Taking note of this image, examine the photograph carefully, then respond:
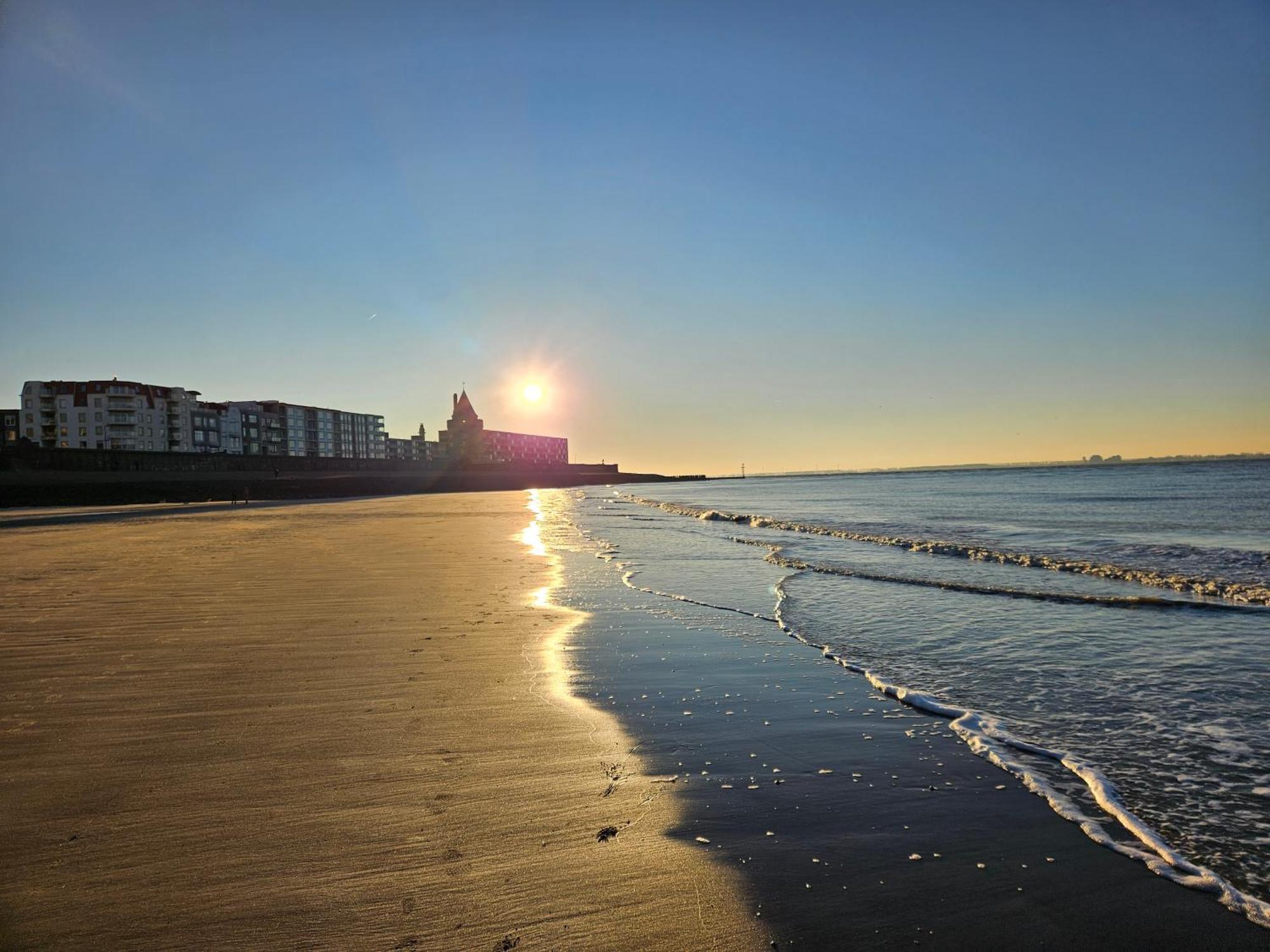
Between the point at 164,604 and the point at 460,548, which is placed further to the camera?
the point at 460,548

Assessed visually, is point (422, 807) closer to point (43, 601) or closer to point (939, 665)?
point (939, 665)

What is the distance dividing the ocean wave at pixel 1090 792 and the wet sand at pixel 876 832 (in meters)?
0.07

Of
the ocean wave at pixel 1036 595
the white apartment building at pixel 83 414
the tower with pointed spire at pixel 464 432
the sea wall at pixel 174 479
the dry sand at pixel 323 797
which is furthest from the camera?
the tower with pointed spire at pixel 464 432

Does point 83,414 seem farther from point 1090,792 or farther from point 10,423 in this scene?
point 1090,792

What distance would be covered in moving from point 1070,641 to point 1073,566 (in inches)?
280

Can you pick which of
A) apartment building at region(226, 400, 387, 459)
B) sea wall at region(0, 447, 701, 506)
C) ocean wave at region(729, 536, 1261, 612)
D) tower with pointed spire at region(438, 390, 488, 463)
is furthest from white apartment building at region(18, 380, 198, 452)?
ocean wave at region(729, 536, 1261, 612)

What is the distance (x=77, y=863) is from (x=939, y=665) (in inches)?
249

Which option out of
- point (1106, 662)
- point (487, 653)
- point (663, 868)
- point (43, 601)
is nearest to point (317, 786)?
point (663, 868)

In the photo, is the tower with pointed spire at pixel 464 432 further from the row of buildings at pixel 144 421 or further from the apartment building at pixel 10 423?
the apartment building at pixel 10 423

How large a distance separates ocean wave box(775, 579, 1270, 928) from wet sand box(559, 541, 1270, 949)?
0.23 ft

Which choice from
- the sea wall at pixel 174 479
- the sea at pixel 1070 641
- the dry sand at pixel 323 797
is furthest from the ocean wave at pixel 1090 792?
the sea wall at pixel 174 479

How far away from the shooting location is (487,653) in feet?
22.3

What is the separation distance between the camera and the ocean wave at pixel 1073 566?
34.5ft

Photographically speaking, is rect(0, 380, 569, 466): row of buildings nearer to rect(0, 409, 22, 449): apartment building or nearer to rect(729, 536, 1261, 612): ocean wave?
rect(0, 409, 22, 449): apartment building
